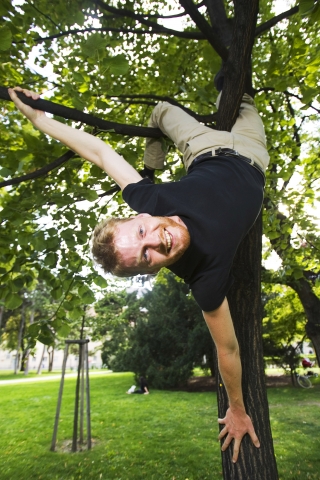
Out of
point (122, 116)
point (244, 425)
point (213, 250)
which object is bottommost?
point (244, 425)

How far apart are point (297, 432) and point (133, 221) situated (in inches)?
326

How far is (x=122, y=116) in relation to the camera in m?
5.89

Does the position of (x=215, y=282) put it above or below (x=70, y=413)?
above

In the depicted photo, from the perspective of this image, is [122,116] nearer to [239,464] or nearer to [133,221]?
[133,221]

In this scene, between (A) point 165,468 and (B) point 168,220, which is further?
(A) point 165,468

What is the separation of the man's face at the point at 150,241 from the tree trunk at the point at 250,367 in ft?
2.77

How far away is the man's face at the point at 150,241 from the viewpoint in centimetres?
208

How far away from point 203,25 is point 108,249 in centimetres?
226

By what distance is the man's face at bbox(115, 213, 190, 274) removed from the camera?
2078mm

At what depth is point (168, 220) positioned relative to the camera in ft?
6.93

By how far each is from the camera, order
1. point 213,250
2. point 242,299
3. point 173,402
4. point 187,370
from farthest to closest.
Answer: point 187,370, point 173,402, point 242,299, point 213,250

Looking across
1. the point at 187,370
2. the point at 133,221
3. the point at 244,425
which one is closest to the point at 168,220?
the point at 133,221

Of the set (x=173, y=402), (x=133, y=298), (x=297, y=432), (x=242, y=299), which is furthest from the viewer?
(x=133, y=298)

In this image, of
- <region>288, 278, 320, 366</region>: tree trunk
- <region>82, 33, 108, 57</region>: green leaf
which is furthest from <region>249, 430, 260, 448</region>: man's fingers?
<region>288, 278, 320, 366</region>: tree trunk
